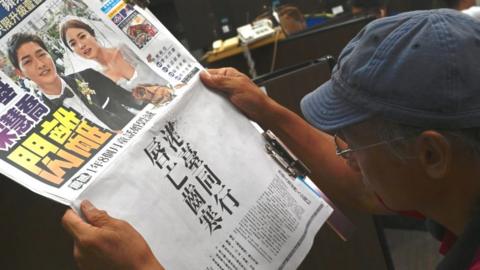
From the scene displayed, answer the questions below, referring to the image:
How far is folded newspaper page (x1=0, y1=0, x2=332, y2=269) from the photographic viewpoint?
63 cm

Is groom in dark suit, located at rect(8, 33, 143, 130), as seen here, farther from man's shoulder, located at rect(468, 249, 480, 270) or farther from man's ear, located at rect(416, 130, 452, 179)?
man's shoulder, located at rect(468, 249, 480, 270)

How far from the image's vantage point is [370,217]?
3.99 feet

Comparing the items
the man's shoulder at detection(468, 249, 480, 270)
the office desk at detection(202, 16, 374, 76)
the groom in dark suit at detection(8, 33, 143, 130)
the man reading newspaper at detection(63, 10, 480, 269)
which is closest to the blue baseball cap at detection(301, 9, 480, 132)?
the man reading newspaper at detection(63, 10, 480, 269)

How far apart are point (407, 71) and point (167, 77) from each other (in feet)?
1.24

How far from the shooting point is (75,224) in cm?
60

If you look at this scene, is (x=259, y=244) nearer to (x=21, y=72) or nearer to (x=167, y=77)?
(x=167, y=77)

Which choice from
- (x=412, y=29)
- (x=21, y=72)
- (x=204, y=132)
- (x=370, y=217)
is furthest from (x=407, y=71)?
(x=370, y=217)

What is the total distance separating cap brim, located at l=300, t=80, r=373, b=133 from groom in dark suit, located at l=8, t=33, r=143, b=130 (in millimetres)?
275

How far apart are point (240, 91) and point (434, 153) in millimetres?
362

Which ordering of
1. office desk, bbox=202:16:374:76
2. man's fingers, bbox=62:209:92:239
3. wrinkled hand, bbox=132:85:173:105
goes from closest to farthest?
1. man's fingers, bbox=62:209:92:239
2. wrinkled hand, bbox=132:85:173:105
3. office desk, bbox=202:16:374:76

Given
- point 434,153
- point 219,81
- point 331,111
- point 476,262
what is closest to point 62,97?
point 219,81

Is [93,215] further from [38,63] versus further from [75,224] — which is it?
[38,63]

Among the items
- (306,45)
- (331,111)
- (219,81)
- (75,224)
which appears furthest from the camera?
(306,45)

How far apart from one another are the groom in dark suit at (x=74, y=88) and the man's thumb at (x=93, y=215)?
0.13m
